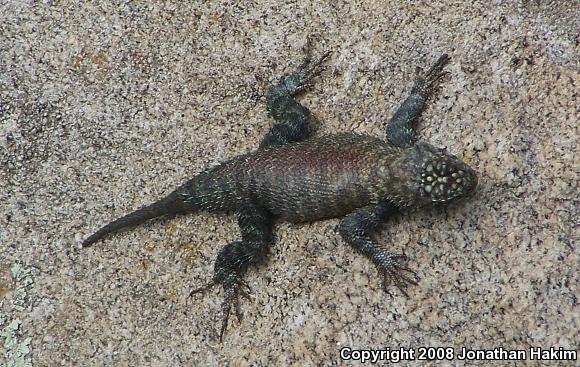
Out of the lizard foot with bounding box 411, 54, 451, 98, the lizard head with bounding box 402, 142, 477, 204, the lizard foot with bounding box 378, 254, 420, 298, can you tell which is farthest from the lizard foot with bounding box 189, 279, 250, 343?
the lizard foot with bounding box 411, 54, 451, 98

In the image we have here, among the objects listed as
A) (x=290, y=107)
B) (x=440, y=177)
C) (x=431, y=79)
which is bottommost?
(x=290, y=107)

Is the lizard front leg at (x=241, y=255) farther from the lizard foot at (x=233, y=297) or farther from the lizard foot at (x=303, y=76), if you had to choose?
the lizard foot at (x=303, y=76)

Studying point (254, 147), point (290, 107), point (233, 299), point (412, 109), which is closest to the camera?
point (233, 299)

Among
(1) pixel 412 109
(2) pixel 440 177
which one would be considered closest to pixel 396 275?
(2) pixel 440 177

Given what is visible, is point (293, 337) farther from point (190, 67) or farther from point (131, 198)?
point (190, 67)

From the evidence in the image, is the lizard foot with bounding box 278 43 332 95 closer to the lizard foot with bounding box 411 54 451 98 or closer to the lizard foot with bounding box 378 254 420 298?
the lizard foot with bounding box 411 54 451 98

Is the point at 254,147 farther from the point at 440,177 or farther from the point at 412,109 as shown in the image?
the point at 440,177

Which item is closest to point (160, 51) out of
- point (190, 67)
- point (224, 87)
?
point (190, 67)

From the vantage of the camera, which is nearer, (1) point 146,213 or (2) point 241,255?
(2) point 241,255
